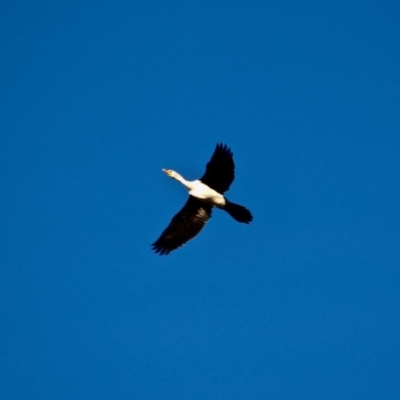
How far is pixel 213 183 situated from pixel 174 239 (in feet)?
7.67

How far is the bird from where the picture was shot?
98.7 feet

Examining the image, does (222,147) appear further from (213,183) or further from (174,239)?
(174,239)

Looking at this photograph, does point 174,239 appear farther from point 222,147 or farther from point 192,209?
point 222,147

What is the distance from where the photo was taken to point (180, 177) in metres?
31.4

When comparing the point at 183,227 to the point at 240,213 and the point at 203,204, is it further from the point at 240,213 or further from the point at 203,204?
the point at 240,213

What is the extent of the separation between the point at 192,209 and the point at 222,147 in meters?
2.55

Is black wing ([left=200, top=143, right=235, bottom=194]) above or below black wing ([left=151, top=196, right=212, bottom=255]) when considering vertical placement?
above

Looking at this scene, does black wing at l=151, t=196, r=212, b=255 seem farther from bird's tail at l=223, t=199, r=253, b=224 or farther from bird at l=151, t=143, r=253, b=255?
bird's tail at l=223, t=199, r=253, b=224

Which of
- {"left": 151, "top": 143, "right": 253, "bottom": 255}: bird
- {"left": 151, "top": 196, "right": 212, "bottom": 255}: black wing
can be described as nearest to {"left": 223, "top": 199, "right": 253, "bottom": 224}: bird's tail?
{"left": 151, "top": 143, "right": 253, "bottom": 255}: bird

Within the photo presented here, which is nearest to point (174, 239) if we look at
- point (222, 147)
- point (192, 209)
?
point (192, 209)

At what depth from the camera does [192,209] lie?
31453 millimetres

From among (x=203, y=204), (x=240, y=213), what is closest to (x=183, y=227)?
(x=203, y=204)

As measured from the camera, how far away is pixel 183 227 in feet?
103

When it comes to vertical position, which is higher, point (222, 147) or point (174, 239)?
point (222, 147)
